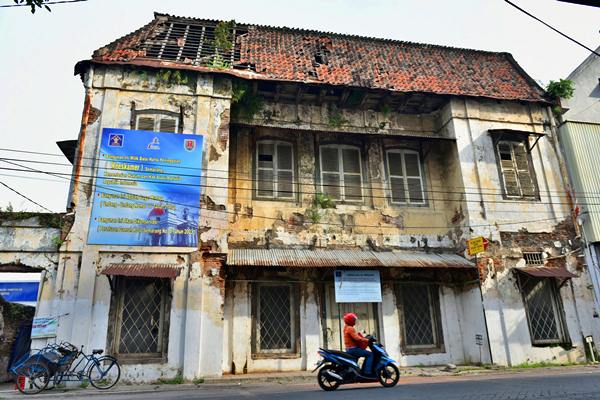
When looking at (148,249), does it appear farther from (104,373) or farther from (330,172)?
(330,172)

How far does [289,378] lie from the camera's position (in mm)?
9008

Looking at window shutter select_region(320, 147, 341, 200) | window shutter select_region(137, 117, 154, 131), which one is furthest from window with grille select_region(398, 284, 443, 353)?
window shutter select_region(137, 117, 154, 131)

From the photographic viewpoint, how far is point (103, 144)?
32.7ft

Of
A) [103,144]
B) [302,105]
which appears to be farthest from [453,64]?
[103,144]

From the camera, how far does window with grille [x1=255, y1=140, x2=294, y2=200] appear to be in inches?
452

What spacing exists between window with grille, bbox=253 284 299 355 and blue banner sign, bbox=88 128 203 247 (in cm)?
227

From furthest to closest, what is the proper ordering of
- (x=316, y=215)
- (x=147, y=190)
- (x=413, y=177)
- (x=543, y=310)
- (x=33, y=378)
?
1. (x=413, y=177)
2. (x=316, y=215)
3. (x=543, y=310)
4. (x=147, y=190)
5. (x=33, y=378)

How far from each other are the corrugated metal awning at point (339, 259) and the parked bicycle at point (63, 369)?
Answer: 10.6ft

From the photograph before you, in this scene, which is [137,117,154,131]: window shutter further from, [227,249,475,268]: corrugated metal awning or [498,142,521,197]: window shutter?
[498,142,521,197]: window shutter

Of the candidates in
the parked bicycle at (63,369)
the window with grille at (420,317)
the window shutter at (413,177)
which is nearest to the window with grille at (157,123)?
the parked bicycle at (63,369)

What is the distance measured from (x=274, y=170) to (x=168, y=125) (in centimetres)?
303

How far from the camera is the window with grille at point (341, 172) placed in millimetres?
11883

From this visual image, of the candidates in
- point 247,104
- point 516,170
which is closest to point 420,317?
point 516,170

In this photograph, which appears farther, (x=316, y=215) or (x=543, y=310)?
(x=316, y=215)
